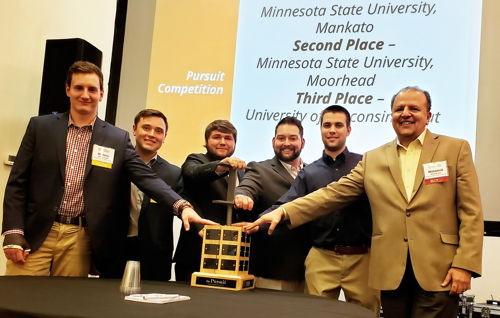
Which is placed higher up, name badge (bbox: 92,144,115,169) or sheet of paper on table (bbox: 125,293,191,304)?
name badge (bbox: 92,144,115,169)

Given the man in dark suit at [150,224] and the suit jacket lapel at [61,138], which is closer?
the suit jacket lapel at [61,138]

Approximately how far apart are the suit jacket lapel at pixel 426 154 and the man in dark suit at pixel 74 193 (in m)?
1.06

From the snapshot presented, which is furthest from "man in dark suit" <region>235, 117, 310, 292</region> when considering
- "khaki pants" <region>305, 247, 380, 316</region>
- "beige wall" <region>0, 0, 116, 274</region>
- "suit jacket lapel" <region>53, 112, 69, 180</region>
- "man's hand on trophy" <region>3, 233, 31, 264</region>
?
"beige wall" <region>0, 0, 116, 274</region>

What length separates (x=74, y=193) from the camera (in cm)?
244

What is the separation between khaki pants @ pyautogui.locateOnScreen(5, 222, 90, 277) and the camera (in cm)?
235

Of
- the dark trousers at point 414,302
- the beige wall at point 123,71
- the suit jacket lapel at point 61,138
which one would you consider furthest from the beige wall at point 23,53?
the dark trousers at point 414,302

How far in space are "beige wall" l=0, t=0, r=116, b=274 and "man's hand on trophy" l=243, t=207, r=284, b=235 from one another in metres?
2.55

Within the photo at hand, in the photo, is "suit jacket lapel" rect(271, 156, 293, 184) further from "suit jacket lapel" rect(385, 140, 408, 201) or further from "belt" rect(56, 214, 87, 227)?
"belt" rect(56, 214, 87, 227)

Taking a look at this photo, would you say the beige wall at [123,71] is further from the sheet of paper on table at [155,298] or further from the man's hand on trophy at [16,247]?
the sheet of paper on table at [155,298]

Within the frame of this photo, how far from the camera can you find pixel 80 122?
8.35 ft

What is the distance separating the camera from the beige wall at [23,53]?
154 inches

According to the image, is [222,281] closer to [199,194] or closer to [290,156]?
[199,194]

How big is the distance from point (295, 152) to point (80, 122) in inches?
49.8

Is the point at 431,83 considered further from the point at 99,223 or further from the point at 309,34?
the point at 99,223
